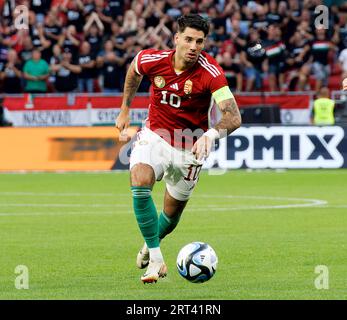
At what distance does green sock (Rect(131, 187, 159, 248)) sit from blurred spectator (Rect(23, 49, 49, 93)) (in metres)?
20.5

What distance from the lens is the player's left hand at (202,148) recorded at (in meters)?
10.2

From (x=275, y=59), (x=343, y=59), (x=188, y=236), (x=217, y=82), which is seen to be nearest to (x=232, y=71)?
(x=275, y=59)

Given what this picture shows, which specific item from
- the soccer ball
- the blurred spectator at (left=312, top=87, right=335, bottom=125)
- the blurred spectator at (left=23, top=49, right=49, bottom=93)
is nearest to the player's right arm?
the soccer ball

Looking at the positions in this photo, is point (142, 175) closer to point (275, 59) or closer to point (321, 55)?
point (275, 59)

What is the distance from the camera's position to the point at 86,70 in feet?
103

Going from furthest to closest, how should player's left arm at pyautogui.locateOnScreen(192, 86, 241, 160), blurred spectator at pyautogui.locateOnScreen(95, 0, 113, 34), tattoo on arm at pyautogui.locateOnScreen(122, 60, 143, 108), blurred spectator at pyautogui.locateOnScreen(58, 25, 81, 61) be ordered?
blurred spectator at pyautogui.locateOnScreen(95, 0, 113, 34) < blurred spectator at pyautogui.locateOnScreen(58, 25, 81, 61) < tattoo on arm at pyautogui.locateOnScreen(122, 60, 143, 108) < player's left arm at pyautogui.locateOnScreen(192, 86, 241, 160)

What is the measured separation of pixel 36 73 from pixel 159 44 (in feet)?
11.2

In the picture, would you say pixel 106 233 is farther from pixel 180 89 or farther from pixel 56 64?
pixel 56 64

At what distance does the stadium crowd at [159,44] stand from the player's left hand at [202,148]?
66.1 feet

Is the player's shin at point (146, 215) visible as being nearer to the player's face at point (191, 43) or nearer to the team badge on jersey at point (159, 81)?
the team badge on jersey at point (159, 81)

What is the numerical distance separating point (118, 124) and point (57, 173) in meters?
15.1

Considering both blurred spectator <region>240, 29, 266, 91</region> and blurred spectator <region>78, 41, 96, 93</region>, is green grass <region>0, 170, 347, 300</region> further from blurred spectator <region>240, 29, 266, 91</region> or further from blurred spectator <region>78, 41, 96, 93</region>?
blurred spectator <region>78, 41, 96, 93</region>

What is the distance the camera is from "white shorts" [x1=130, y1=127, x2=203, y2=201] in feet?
36.7
